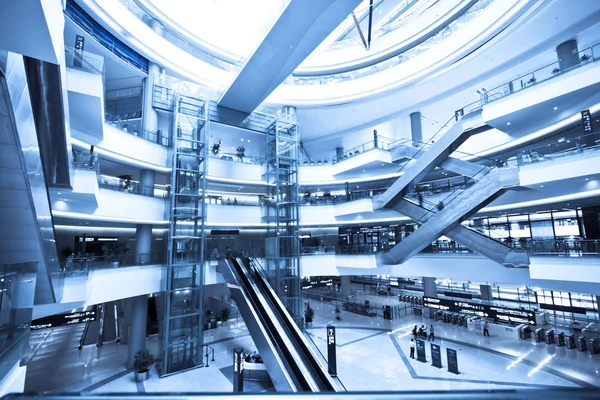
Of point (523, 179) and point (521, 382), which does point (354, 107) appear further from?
point (521, 382)

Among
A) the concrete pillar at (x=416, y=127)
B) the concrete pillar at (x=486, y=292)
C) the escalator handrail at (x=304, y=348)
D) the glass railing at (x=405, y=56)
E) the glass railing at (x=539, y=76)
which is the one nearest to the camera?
the escalator handrail at (x=304, y=348)

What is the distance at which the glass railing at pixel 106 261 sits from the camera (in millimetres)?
11000

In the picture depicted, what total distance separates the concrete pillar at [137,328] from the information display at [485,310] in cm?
1846

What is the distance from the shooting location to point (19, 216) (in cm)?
613

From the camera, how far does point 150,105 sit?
687 inches

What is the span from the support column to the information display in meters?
20.9

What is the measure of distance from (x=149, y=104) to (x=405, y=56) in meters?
16.5

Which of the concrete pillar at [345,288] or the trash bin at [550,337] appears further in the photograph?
the concrete pillar at [345,288]

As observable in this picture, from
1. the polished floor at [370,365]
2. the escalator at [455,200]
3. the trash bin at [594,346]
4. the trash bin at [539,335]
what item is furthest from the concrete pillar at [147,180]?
the trash bin at [594,346]

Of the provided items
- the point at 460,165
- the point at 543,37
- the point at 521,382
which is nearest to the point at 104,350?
the point at 521,382

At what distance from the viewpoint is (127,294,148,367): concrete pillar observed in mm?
15570

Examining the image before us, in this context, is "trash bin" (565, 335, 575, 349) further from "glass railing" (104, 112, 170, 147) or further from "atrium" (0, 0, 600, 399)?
"glass railing" (104, 112, 170, 147)

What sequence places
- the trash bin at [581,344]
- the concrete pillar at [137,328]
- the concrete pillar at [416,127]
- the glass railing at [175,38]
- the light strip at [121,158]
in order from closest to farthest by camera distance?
the light strip at [121,158], the concrete pillar at [137,328], the trash bin at [581,344], the glass railing at [175,38], the concrete pillar at [416,127]

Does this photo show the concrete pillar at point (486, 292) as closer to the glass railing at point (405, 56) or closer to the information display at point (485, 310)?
the information display at point (485, 310)
